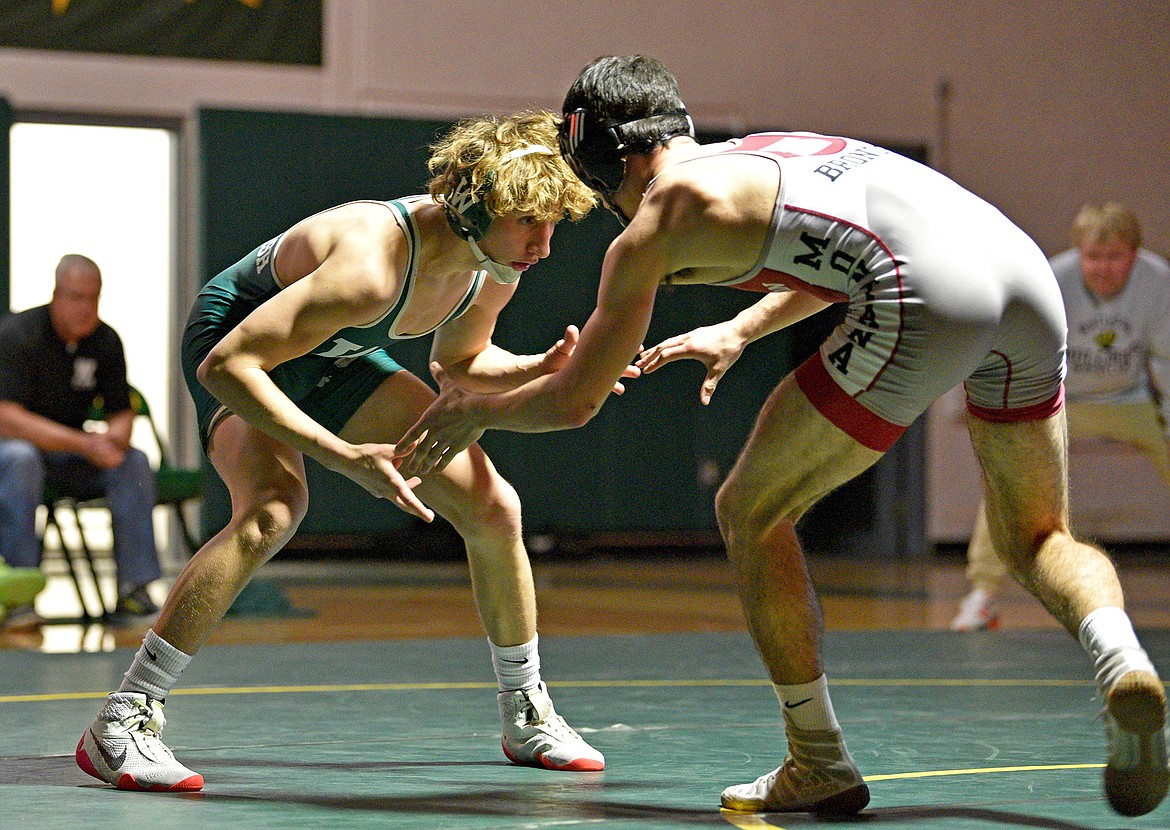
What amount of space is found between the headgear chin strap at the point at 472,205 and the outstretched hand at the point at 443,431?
1.39 feet

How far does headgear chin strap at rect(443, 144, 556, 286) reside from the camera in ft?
9.20

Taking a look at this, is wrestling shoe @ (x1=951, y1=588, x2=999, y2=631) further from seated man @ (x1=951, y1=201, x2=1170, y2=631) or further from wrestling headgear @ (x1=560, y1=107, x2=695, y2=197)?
wrestling headgear @ (x1=560, y1=107, x2=695, y2=197)

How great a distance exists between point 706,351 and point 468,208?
0.48 m

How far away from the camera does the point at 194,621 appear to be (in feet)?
9.34

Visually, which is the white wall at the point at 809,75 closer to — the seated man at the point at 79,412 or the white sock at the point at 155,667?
the seated man at the point at 79,412

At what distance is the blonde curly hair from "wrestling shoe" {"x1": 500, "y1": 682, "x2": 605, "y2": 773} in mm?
925

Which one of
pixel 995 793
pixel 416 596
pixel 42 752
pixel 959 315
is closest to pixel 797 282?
pixel 959 315

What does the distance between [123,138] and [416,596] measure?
12.2ft

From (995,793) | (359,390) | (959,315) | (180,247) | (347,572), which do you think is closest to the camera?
(959,315)

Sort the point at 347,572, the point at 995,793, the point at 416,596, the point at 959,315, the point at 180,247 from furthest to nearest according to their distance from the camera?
1. the point at 180,247
2. the point at 347,572
3. the point at 416,596
4. the point at 995,793
5. the point at 959,315

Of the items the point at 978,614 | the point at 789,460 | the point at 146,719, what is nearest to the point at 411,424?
the point at 146,719

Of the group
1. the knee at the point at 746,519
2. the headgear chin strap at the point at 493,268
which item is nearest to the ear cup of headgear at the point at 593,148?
the headgear chin strap at the point at 493,268

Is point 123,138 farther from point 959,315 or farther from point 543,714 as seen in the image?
point 959,315

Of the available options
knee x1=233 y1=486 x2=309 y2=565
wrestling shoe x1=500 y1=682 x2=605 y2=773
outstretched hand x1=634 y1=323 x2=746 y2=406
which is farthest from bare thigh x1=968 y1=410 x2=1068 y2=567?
knee x1=233 y1=486 x2=309 y2=565
